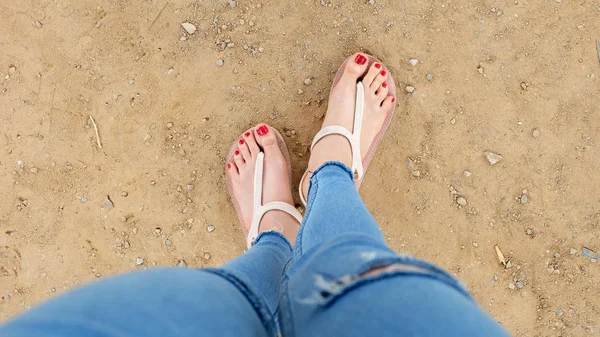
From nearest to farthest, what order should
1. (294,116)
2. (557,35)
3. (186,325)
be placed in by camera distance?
(186,325) < (557,35) < (294,116)

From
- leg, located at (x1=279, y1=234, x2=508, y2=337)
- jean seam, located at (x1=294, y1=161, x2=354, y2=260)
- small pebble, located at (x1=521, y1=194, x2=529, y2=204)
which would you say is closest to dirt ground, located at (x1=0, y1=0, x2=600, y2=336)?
small pebble, located at (x1=521, y1=194, x2=529, y2=204)

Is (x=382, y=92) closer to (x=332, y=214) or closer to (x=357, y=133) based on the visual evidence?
(x=357, y=133)

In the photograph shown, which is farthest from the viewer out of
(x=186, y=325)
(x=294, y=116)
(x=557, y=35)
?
(x=294, y=116)

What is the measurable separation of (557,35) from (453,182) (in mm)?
723

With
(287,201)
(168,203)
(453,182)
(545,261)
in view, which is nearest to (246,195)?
(287,201)

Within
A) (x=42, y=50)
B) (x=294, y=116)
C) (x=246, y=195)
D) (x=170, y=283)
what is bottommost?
(x=246, y=195)

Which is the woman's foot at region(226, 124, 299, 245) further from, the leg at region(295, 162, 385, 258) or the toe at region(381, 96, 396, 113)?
the toe at region(381, 96, 396, 113)

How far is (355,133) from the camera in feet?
5.87

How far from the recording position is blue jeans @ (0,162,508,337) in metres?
0.65

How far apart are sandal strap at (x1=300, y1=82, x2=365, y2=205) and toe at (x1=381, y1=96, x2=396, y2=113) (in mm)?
92

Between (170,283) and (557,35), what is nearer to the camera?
(170,283)

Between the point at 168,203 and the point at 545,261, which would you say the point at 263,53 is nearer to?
the point at 168,203

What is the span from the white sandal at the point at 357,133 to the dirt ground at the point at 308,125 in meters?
0.04

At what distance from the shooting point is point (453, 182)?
1.76 metres
